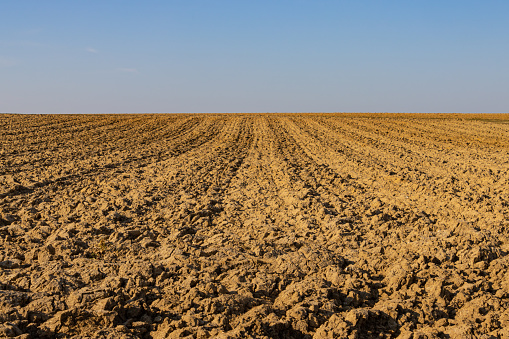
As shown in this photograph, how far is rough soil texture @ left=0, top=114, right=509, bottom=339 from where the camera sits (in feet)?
11.3

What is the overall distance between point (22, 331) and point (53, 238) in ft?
7.27

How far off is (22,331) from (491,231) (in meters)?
5.54

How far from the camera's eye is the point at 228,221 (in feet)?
20.4

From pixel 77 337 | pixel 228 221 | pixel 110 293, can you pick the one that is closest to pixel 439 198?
pixel 228 221

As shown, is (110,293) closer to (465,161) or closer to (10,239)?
(10,239)

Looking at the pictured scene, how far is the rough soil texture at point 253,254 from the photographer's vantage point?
3443mm

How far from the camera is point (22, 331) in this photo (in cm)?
324

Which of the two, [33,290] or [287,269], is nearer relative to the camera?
[33,290]

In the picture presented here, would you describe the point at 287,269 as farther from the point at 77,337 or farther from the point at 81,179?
the point at 81,179

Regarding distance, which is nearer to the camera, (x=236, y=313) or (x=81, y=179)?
(x=236, y=313)

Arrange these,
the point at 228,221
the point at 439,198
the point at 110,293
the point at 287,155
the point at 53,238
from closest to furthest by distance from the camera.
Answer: the point at 110,293
the point at 53,238
the point at 228,221
the point at 439,198
the point at 287,155

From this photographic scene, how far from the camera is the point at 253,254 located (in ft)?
16.1

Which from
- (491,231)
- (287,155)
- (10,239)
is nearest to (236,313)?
(10,239)

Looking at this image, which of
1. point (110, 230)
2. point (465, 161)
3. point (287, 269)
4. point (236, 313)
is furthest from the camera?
point (465, 161)
